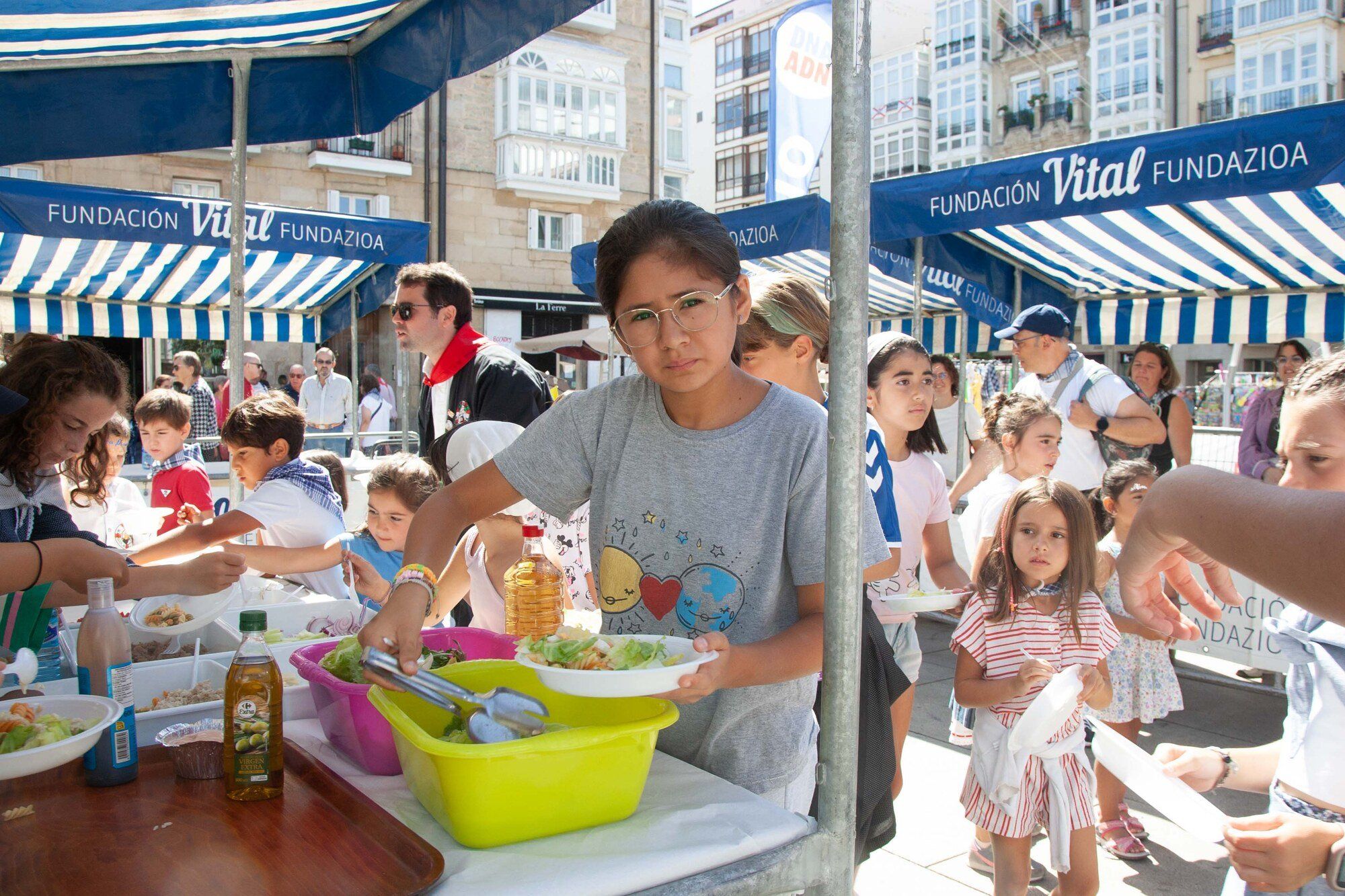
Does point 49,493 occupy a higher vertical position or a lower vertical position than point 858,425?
lower

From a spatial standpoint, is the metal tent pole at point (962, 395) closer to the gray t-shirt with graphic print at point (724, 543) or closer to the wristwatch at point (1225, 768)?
Result: the wristwatch at point (1225, 768)

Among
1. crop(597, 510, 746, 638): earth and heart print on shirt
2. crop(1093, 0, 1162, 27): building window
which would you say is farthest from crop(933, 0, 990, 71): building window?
crop(597, 510, 746, 638): earth and heart print on shirt

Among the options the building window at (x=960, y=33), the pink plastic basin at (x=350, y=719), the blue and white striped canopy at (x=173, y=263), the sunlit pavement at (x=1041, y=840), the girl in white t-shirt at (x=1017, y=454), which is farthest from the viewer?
the building window at (x=960, y=33)

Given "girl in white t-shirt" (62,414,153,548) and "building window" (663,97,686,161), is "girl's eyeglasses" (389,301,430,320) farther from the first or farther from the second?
"building window" (663,97,686,161)

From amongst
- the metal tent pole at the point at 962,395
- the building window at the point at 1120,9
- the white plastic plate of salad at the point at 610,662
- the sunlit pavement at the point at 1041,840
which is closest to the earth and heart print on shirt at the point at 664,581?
the white plastic plate of salad at the point at 610,662

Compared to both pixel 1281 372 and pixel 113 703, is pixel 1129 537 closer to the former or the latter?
pixel 113 703

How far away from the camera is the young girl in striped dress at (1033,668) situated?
9.50 feet

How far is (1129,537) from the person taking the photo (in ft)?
3.70

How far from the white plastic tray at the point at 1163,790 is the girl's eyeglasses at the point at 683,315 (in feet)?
3.04

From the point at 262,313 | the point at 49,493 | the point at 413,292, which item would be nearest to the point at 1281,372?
the point at 413,292

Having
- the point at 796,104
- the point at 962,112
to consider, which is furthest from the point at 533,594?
the point at 962,112

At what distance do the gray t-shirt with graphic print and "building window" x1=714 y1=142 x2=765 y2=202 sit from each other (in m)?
48.9

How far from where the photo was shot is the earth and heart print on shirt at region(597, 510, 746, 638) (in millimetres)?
1687

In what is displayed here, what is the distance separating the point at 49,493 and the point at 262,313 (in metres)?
8.06
